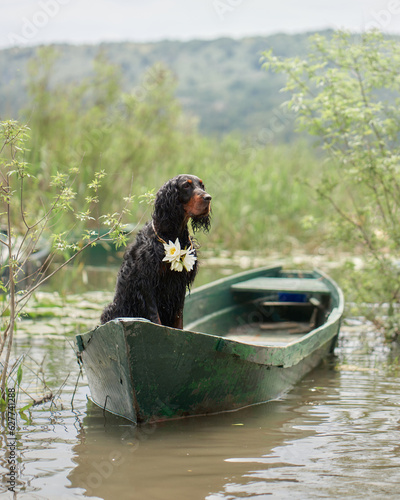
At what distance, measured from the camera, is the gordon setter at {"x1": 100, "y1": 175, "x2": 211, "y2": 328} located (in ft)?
13.7

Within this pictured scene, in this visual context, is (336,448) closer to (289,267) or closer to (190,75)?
(289,267)

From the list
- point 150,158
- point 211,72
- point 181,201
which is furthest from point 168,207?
point 211,72

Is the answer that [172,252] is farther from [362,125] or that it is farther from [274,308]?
[274,308]

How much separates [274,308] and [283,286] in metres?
0.46

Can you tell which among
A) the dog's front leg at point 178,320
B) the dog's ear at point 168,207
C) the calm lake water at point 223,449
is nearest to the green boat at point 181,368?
the calm lake water at point 223,449

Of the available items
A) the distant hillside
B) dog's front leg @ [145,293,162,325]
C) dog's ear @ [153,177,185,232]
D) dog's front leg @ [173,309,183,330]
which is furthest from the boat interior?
the distant hillside

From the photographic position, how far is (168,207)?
13.8ft

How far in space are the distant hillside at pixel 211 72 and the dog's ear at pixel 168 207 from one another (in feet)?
137

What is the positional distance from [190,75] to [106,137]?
2270 inches

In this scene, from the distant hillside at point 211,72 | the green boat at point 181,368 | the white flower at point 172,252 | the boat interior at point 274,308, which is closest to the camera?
the green boat at point 181,368

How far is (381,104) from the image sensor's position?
21.8 feet

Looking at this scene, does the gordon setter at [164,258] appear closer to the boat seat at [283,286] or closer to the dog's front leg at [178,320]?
the dog's front leg at [178,320]

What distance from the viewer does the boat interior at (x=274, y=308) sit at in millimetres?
7363

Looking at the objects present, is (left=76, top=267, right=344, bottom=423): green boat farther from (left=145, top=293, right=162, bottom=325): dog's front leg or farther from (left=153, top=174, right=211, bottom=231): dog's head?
(left=153, top=174, right=211, bottom=231): dog's head
